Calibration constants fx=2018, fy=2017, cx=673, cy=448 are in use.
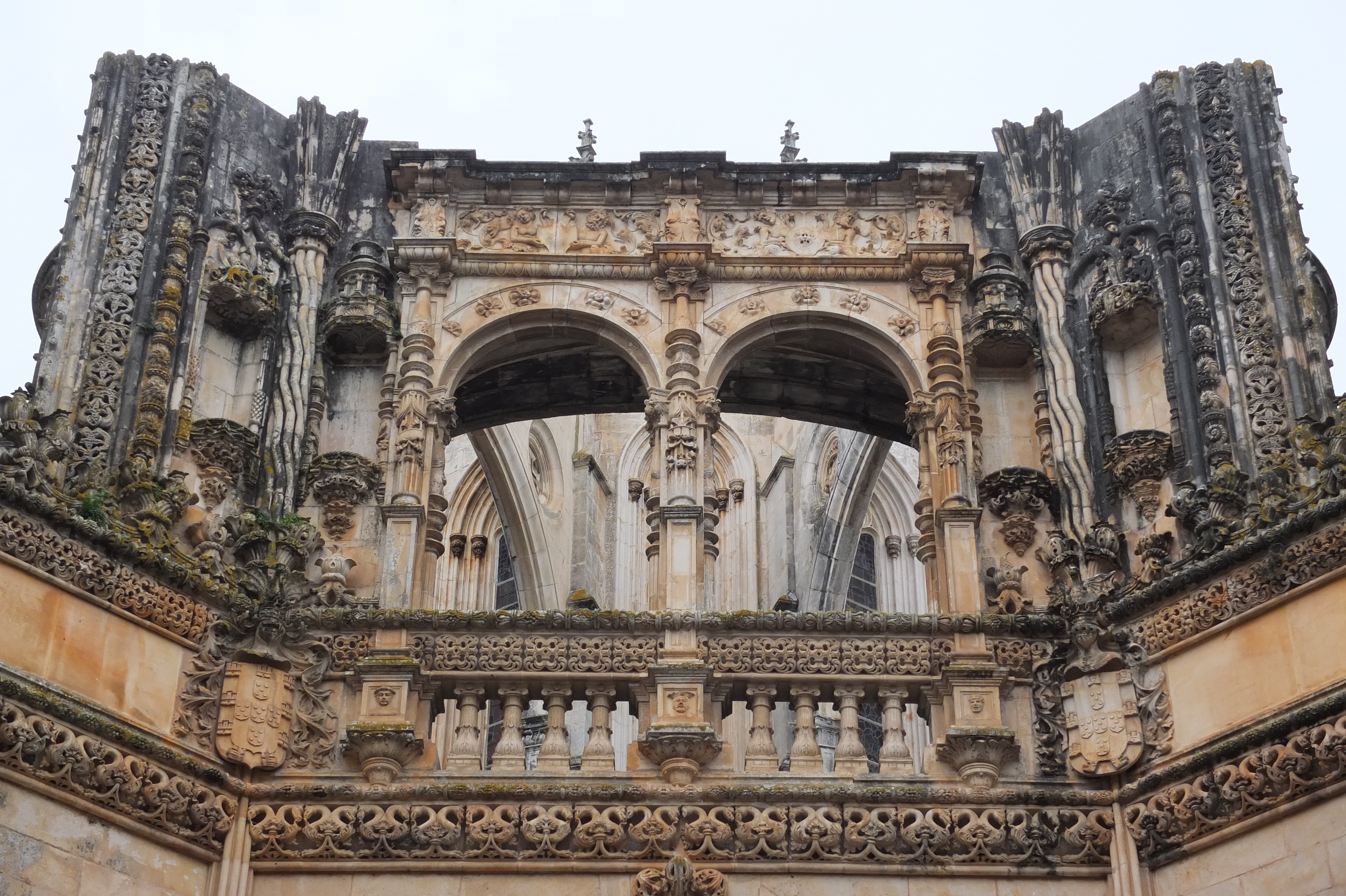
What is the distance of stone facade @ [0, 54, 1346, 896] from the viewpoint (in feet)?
38.7

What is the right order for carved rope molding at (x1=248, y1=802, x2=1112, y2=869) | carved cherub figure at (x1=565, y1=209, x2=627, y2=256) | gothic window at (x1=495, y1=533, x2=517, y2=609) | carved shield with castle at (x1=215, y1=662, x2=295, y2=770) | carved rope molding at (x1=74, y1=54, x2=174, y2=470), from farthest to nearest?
gothic window at (x1=495, y1=533, x2=517, y2=609), carved cherub figure at (x1=565, y1=209, x2=627, y2=256), carved rope molding at (x1=74, y1=54, x2=174, y2=470), carved shield with castle at (x1=215, y1=662, x2=295, y2=770), carved rope molding at (x1=248, y1=802, x2=1112, y2=869)

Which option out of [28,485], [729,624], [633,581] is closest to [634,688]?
[729,624]

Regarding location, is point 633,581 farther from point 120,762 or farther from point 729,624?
point 120,762

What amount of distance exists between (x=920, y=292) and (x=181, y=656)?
237 inches

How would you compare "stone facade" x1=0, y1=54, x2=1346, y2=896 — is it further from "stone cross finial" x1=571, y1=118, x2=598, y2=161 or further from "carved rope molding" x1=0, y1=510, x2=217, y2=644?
"stone cross finial" x1=571, y1=118, x2=598, y2=161

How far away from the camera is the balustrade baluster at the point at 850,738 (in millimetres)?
12406

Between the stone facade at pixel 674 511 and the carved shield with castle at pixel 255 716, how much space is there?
3 centimetres

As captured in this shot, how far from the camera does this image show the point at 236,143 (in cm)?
1512

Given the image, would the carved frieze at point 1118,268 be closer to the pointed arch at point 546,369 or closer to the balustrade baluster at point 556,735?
the pointed arch at point 546,369

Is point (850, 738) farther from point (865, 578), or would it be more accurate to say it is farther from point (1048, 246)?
point (865, 578)

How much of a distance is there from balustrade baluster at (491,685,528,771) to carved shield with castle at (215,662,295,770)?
1310mm

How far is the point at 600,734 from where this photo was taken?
12.7 meters

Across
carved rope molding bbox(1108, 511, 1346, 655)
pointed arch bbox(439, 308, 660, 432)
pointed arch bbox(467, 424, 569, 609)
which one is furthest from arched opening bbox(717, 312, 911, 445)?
pointed arch bbox(467, 424, 569, 609)

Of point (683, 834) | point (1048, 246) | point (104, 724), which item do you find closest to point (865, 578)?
point (1048, 246)
